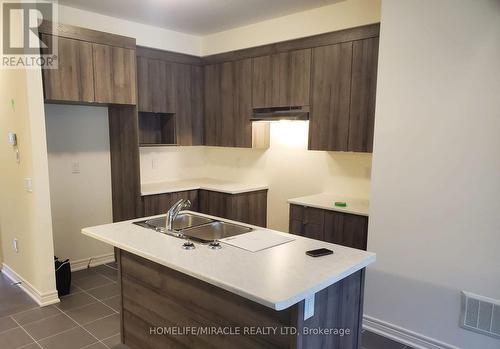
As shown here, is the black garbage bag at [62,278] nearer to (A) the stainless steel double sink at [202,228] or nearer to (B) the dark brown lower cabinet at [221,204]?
(B) the dark brown lower cabinet at [221,204]

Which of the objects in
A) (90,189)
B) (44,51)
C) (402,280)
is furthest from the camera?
(90,189)

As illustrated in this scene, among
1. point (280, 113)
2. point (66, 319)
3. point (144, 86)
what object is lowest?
point (66, 319)

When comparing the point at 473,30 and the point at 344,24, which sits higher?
the point at 344,24

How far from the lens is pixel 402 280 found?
2609 millimetres

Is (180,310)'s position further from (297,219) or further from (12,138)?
(12,138)

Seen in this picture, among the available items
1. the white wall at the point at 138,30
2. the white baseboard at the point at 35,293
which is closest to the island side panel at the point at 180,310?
the white baseboard at the point at 35,293

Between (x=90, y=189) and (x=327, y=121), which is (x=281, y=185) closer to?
(x=327, y=121)

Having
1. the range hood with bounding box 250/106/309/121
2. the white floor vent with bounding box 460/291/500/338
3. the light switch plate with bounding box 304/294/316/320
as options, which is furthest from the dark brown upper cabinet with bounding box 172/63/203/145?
the white floor vent with bounding box 460/291/500/338

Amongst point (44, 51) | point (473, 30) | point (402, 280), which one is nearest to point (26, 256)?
point (44, 51)

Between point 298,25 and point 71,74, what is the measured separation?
2.31 meters

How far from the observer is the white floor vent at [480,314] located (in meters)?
2.22

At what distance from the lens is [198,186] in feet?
14.0

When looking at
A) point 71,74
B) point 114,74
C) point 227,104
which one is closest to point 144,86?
point 114,74

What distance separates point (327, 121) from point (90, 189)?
2.73 metres
